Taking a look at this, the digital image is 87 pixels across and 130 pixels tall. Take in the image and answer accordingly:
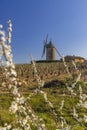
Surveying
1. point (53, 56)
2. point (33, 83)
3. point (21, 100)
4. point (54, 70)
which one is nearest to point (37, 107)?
point (33, 83)

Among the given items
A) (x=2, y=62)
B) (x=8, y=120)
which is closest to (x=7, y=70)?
(x=2, y=62)

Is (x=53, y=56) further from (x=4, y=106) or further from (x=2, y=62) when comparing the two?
(x=2, y=62)

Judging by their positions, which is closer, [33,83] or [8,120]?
[8,120]

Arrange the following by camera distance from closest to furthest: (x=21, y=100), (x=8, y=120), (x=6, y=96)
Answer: (x=21, y=100), (x=8, y=120), (x=6, y=96)

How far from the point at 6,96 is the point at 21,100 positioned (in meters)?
27.7

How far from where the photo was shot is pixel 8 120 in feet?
75.6

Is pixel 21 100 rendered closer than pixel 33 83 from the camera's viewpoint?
Yes

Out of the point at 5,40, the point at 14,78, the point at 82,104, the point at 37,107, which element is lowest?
the point at 37,107

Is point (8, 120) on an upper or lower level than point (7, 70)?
lower

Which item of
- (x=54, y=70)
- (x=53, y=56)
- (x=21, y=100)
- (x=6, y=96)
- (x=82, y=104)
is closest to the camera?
(x=21, y=100)

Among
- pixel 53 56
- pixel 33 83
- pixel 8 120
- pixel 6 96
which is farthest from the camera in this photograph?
pixel 53 56

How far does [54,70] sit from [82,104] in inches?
2100

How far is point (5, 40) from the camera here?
7.02 metres

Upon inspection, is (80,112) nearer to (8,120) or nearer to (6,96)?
(8,120)
